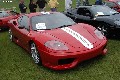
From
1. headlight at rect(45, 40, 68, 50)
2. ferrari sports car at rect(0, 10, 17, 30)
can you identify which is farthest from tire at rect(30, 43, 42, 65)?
ferrari sports car at rect(0, 10, 17, 30)

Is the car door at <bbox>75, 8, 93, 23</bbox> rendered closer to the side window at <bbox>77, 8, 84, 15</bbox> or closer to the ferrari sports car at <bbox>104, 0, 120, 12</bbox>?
the side window at <bbox>77, 8, 84, 15</bbox>

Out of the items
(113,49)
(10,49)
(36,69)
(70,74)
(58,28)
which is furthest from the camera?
(10,49)

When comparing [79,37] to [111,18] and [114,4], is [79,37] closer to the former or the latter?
[111,18]

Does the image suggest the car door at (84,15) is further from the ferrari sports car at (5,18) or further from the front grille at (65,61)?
the ferrari sports car at (5,18)

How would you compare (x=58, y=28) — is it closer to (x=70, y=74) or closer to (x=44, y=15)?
(x=44, y=15)

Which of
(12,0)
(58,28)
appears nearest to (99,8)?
(58,28)

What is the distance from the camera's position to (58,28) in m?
6.55

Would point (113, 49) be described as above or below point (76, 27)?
below

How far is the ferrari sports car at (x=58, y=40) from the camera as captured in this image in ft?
18.0

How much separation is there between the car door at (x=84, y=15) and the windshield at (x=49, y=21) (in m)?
1.83

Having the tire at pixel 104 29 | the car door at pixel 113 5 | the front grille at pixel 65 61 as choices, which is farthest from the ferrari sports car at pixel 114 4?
the front grille at pixel 65 61

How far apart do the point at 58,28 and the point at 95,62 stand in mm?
1370

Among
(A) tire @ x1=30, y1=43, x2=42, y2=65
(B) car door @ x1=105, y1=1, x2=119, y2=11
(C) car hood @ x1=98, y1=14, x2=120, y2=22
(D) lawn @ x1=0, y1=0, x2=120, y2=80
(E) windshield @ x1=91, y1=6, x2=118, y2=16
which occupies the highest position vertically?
(E) windshield @ x1=91, y1=6, x2=118, y2=16

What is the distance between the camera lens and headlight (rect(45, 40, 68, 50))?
554 centimetres
